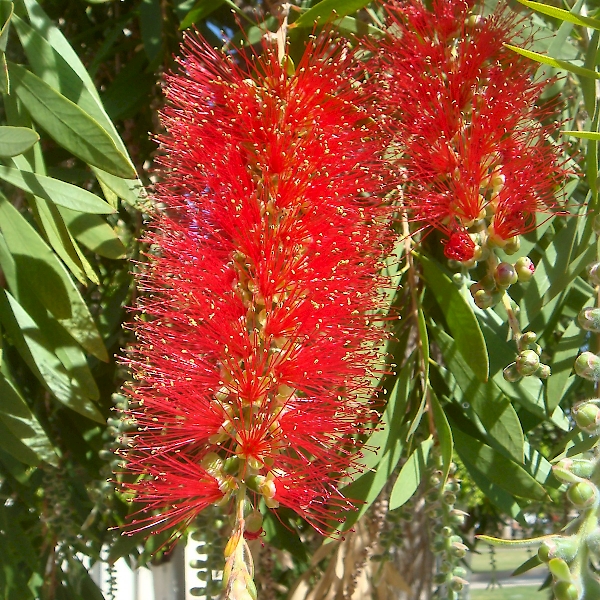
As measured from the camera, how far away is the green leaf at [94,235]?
1030 millimetres

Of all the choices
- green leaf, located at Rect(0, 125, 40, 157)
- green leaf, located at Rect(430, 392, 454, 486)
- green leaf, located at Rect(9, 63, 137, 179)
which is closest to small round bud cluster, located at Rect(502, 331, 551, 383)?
green leaf, located at Rect(430, 392, 454, 486)

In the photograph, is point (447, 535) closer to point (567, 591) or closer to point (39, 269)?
point (567, 591)

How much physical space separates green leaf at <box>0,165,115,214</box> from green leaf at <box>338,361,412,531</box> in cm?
46

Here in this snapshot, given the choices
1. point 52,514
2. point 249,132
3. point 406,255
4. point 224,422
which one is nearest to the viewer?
point 224,422

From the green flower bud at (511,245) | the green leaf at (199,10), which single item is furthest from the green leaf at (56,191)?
the green flower bud at (511,245)

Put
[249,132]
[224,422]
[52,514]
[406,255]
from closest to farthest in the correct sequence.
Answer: [224,422] < [249,132] < [406,255] < [52,514]

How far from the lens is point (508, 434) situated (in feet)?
3.10

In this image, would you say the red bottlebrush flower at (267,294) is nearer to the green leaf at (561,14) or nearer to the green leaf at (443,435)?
the green leaf at (443,435)

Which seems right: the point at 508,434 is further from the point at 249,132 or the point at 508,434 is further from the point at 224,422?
the point at 249,132

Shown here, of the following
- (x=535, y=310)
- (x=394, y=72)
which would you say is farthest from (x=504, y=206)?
(x=394, y=72)

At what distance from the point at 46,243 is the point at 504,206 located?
2.03ft

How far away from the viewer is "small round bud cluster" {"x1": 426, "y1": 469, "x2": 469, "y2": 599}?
2.95ft

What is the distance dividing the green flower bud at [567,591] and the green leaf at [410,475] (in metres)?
0.41

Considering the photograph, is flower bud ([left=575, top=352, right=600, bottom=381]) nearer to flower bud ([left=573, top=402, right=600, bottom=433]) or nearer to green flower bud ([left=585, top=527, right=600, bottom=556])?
flower bud ([left=573, top=402, right=600, bottom=433])
